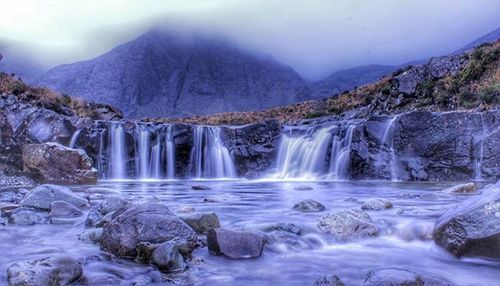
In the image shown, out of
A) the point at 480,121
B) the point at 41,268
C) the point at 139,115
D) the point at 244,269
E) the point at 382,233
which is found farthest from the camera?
the point at 139,115

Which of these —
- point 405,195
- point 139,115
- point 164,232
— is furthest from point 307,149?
point 139,115

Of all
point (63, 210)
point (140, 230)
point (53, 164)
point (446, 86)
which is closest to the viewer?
point (140, 230)

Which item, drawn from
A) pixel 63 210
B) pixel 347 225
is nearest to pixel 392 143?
pixel 347 225

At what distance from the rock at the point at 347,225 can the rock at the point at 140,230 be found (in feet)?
6.90

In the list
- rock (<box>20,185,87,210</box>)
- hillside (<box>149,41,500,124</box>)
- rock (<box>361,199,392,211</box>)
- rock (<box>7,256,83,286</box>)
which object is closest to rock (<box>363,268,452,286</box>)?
rock (<box>7,256,83,286</box>)

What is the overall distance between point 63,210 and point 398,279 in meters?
6.27

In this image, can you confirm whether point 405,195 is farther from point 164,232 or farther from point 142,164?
point 142,164

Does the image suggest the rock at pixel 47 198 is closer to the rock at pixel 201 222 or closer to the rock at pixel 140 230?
the rock at pixel 201 222

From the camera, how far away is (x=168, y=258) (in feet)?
15.2

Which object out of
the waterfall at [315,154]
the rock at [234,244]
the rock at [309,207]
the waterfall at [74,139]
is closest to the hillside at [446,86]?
the waterfall at [315,154]

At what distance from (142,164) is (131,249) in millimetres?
17733

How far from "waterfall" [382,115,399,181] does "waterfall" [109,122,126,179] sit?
41.7ft

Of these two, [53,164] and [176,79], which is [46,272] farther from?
[176,79]

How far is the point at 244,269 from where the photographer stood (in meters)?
4.78
